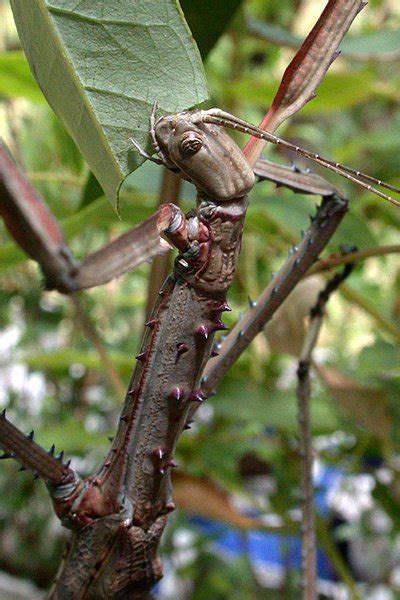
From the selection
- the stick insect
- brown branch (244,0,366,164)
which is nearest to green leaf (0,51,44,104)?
the stick insect

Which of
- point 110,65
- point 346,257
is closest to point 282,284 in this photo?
point 346,257

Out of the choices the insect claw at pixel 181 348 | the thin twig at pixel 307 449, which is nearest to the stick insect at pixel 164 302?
the insect claw at pixel 181 348

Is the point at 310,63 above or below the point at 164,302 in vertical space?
above

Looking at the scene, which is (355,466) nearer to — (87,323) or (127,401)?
(87,323)

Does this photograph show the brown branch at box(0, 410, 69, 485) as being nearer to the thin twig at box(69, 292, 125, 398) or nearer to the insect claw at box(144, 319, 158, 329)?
the insect claw at box(144, 319, 158, 329)

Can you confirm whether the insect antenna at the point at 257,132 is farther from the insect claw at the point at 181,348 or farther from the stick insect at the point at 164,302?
the insect claw at the point at 181,348

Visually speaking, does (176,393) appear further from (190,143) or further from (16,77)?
(16,77)
